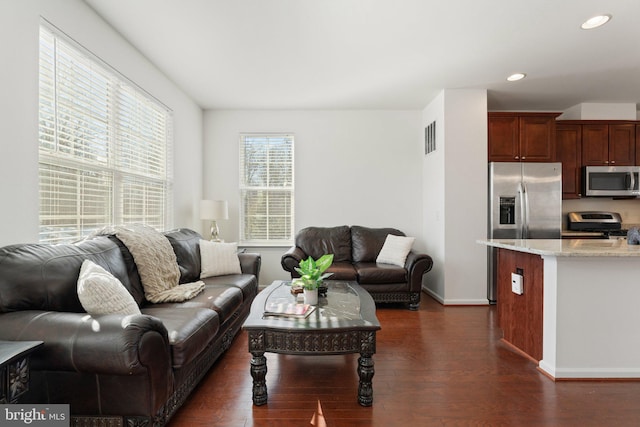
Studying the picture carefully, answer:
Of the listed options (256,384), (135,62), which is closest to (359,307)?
(256,384)

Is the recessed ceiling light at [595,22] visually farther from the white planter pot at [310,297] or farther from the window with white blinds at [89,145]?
the window with white blinds at [89,145]

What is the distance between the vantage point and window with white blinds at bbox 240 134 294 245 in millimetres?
5023

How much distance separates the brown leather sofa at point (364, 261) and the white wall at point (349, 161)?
41cm

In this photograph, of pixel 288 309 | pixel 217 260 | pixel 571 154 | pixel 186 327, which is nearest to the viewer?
pixel 186 327

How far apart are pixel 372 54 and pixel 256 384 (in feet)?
9.96

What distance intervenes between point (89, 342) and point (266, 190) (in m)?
3.73

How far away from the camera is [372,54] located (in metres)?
3.19

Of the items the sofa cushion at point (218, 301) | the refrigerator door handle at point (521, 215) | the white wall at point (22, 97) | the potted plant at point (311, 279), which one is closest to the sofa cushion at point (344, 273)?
the sofa cushion at point (218, 301)

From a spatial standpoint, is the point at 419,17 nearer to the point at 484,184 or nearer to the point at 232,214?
the point at 484,184

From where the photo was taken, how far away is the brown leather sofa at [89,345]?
1.45 meters

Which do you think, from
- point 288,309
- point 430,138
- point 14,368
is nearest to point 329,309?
point 288,309

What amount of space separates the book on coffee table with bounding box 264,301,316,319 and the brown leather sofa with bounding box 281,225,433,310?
63.1 inches

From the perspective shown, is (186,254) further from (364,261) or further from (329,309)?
(364,261)

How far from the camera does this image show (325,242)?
4633 mm
